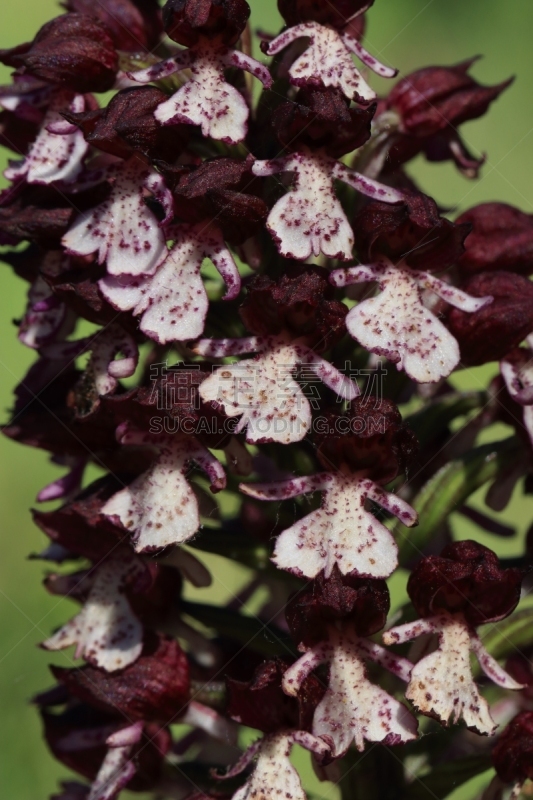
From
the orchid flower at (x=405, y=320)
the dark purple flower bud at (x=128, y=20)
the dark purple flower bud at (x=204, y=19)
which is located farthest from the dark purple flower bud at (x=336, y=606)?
the dark purple flower bud at (x=128, y=20)

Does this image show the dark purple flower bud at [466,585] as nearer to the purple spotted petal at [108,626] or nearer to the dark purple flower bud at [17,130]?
the purple spotted petal at [108,626]

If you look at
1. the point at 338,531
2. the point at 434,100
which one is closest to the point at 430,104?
the point at 434,100

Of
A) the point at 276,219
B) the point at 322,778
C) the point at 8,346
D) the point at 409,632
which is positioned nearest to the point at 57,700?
the point at 322,778

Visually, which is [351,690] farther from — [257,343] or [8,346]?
[8,346]

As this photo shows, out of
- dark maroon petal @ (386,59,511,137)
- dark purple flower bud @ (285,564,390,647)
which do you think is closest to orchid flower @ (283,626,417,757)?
dark purple flower bud @ (285,564,390,647)

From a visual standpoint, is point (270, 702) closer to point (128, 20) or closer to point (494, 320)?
point (494, 320)

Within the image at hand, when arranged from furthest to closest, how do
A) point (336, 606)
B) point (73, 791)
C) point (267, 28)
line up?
point (267, 28), point (73, 791), point (336, 606)
